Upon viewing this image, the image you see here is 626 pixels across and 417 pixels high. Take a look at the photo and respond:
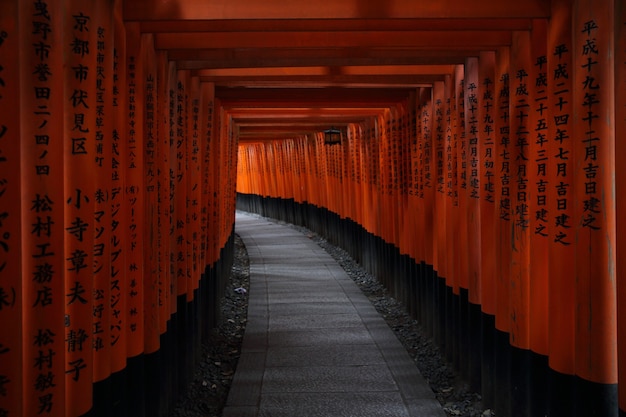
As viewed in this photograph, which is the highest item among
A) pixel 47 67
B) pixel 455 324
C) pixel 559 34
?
pixel 559 34

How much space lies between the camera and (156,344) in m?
4.83

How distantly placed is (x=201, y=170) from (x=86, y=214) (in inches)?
185

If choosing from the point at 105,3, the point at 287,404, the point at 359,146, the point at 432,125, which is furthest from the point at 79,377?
the point at 359,146

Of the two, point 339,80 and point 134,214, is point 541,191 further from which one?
point 339,80

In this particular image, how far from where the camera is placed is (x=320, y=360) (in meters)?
7.18

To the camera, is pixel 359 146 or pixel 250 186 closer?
pixel 359 146

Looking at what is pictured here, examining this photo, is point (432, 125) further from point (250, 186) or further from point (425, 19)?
point (250, 186)

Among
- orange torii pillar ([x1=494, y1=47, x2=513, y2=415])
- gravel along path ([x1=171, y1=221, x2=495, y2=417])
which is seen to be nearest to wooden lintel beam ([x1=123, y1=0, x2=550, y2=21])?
orange torii pillar ([x1=494, y1=47, x2=513, y2=415])

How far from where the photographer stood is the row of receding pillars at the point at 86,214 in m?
2.43

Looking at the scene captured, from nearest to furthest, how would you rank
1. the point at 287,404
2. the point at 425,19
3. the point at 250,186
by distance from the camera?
the point at 425,19 → the point at 287,404 → the point at 250,186

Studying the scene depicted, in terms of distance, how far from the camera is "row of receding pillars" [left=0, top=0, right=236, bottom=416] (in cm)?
243

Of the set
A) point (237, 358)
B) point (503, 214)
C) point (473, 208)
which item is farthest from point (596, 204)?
point (237, 358)

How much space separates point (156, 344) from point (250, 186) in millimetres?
26512

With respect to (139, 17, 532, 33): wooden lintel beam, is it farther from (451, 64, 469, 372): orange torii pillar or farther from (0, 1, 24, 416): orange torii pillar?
(0, 1, 24, 416): orange torii pillar
